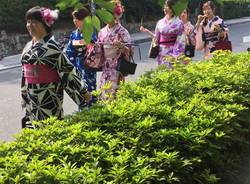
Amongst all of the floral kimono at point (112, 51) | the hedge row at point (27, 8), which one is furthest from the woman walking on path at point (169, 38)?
the hedge row at point (27, 8)

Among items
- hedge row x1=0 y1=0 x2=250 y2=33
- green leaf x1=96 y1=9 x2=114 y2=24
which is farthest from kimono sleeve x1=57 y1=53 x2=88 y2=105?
hedge row x1=0 y1=0 x2=250 y2=33

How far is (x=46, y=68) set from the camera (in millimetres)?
4766

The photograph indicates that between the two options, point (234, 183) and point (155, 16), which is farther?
point (155, 16)

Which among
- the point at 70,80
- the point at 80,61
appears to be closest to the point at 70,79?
the point at 70,80

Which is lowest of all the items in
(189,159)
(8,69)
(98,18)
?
(8,69)

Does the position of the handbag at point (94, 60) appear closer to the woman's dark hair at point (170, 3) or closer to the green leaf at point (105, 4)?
the woman's dark hair at point (170, 3)

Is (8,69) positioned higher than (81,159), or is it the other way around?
(81,159)

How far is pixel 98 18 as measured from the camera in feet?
8.51

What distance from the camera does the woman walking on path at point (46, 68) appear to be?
15.5 feet

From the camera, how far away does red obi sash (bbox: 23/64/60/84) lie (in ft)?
15.6

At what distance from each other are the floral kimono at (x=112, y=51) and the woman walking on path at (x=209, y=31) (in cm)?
178

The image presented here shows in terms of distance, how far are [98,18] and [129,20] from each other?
2314 centimetres

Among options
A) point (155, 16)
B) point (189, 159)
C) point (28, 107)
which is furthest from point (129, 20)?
point (189, 159)

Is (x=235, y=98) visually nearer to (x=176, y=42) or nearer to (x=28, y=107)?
(x=28, y=107)
